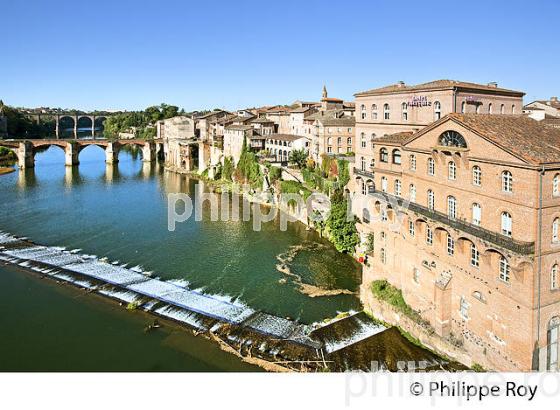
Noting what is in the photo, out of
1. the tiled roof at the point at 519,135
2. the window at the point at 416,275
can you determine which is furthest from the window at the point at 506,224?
the window at the point at 416,275

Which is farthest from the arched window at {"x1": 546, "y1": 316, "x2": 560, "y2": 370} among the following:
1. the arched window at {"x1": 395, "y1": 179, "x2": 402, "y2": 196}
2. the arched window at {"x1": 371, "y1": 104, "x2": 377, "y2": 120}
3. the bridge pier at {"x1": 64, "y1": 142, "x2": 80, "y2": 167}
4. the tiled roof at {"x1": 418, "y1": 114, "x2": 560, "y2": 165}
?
the bridge pier at {"x1": 64, "y1": 142, "x2": 80, "y2": 167}

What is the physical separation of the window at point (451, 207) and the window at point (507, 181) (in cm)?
235

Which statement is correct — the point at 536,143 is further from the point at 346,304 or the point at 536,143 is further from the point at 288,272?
the point at 288,272

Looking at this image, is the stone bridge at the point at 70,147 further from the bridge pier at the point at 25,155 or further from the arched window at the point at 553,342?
the arched window at the point at 553,342

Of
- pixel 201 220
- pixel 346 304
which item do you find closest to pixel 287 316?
pixel 346 304

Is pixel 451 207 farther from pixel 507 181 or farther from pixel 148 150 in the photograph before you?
pixel 148 150

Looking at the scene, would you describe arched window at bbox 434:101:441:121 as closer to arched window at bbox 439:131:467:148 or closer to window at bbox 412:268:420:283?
arched window at bbox 439:131:467:148

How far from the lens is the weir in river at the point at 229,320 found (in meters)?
16.5

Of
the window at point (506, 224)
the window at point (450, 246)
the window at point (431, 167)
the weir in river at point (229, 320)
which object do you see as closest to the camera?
the window at point (506, 224)

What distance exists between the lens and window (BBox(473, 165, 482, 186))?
14.6 metres

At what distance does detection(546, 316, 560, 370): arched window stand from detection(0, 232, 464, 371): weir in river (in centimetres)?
318

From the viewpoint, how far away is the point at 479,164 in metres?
14.5

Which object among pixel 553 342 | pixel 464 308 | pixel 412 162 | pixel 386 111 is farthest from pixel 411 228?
pixel 386 111

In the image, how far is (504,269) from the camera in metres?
13.7
